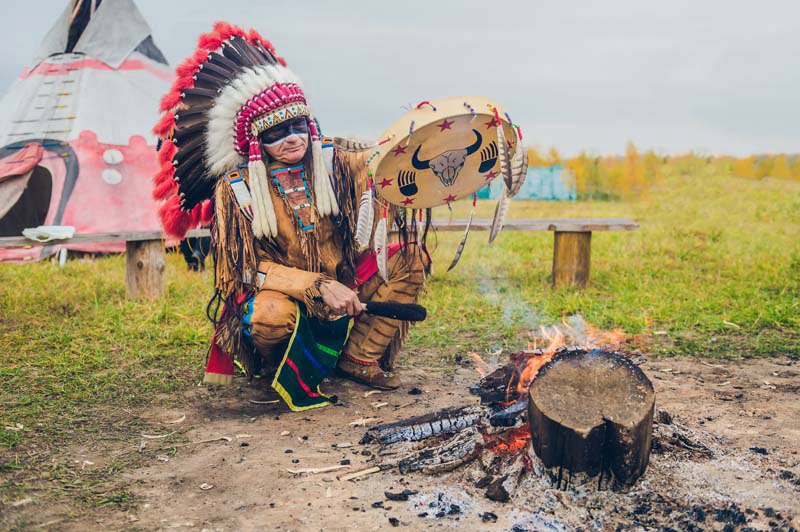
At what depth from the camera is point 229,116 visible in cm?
367

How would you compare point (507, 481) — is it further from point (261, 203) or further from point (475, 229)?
point (475, 229)

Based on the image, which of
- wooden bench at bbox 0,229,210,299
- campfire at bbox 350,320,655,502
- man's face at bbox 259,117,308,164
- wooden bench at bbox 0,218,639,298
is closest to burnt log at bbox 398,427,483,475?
campfire at bbox 350,320,655,502

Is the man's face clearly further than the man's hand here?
Yes

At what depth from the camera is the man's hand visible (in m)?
3.57

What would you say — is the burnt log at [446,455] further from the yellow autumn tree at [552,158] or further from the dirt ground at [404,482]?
the yellow autumn tree at [552,158]

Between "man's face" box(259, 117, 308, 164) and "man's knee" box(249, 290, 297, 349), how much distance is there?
0.71 metres

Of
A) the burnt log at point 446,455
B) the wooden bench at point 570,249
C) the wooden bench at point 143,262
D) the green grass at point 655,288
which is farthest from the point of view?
the wooden bench at point 570,249

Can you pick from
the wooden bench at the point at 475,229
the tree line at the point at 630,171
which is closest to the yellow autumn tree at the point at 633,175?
the tree line at the point at 630,171

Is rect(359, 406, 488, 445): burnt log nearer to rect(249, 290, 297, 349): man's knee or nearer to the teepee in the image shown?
rect(249, 290, 297, 349): man's knee

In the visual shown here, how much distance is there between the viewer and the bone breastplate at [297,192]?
3805mm

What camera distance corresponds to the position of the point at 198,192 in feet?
12.8

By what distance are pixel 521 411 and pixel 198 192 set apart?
208 centimetres

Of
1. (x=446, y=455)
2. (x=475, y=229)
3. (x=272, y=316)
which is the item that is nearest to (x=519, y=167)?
(x=446, y=455)

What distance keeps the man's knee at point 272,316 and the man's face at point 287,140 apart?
0.71 m
